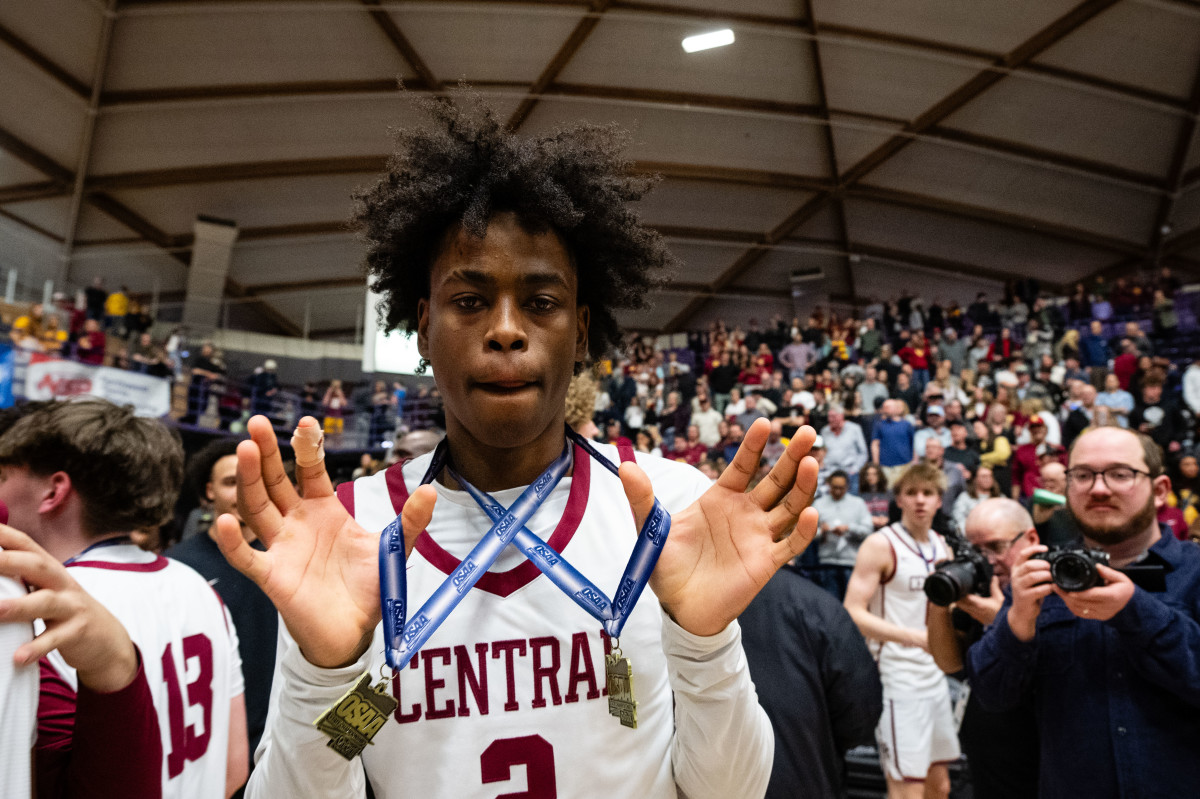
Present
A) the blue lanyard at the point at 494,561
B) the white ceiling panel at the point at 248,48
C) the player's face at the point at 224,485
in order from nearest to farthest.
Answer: the blue lanyard at the point at 494,561, the player's face at the point at 224,485, the white ceiling panel at the point at 248,48

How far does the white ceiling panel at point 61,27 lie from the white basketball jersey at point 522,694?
45.6ft

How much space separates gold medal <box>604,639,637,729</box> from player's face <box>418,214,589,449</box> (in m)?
0.43

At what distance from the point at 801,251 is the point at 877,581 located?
1589cm

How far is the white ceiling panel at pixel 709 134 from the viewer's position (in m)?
14.7

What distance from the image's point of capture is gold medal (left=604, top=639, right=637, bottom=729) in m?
1.30

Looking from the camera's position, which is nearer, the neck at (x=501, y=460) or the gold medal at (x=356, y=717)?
the gold medal at (x=356, y=717)

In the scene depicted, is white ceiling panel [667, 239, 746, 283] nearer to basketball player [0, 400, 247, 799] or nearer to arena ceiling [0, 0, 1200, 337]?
arena ceiling [0, 0, 1200, 337]

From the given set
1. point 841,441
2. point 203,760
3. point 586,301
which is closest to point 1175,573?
point 586,301

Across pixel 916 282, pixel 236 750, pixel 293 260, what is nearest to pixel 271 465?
pixel 236 750

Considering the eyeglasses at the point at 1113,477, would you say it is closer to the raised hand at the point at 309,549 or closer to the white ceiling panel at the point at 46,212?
the raised hand at the point at 309,549

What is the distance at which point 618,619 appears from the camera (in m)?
1.33

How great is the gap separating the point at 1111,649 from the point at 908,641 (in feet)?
6.44

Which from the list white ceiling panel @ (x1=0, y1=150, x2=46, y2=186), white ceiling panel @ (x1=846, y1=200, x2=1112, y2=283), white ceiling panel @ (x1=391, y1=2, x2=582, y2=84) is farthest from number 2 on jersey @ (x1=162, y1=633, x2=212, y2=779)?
white ceiling panel @ (x1=846, y1=200, x2=1112, y2=283)

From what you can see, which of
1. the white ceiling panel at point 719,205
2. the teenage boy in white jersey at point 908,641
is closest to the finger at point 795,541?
the teenage boy in white jersey at point 908,641
